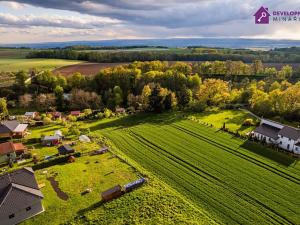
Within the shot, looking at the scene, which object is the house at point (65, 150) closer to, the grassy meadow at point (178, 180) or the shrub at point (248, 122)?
the grassy meadow at point (178, 180)

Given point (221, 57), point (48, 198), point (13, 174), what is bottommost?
point (48, 198)

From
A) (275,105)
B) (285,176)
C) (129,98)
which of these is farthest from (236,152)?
(129,98)

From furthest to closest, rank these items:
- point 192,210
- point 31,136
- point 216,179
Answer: point 31,136 → point 216,179 → point 192,210

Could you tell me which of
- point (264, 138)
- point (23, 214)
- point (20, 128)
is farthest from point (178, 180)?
point (20, 128)

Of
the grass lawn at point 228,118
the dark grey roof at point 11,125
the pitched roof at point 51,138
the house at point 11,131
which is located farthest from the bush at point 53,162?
the grass lawn at point 228,118

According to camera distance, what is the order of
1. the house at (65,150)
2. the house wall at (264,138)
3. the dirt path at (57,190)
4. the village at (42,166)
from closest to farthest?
the village at (42,166) → the dirt path at (57,190) → the house at (65,150) → the house wall at (264,138)

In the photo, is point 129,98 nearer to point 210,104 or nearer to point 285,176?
point 210,104
